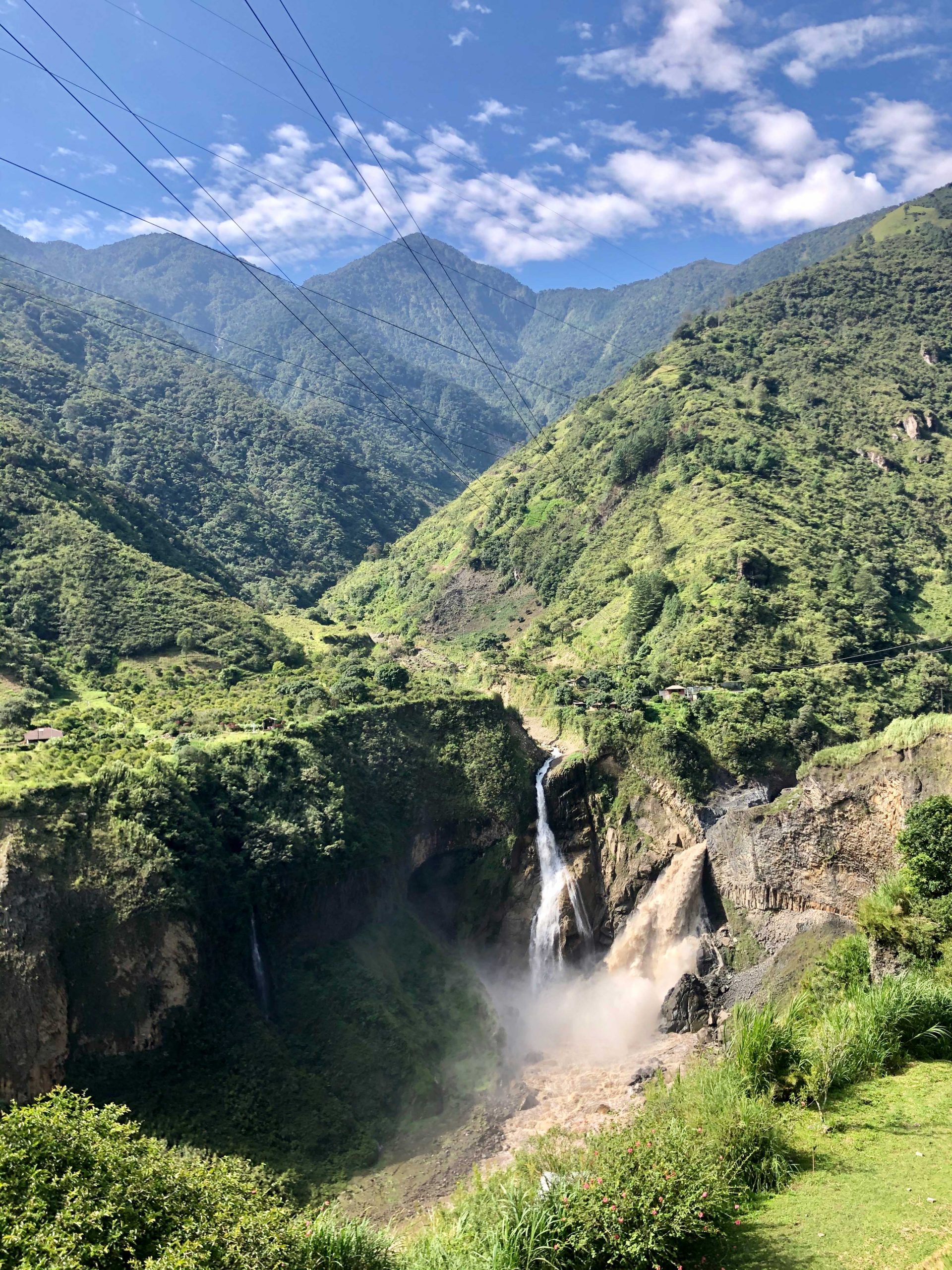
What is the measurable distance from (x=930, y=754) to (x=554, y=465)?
71961mm

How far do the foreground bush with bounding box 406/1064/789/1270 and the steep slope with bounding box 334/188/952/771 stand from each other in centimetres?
3046

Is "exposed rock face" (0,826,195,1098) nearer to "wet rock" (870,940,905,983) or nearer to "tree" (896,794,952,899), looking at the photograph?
"wet rock" (870,940,905,983)

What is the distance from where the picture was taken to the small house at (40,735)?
36.9 meters

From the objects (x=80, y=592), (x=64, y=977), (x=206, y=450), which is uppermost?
(x=206, y=450)

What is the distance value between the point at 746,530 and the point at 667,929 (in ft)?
119

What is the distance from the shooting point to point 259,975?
115 feet

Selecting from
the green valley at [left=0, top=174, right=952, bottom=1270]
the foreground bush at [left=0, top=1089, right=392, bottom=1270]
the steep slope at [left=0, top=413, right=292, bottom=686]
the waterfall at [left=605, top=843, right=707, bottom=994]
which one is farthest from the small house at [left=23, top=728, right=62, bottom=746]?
the waterfall at [left=605, top=843, right=707, bottom=994]

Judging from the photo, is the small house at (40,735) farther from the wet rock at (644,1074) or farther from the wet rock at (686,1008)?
the wet rock at (686,1008)

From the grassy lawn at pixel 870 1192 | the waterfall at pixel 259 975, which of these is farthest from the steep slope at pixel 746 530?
the grassy lawn at pixel 870 1192

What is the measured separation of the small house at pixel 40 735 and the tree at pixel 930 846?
37.1 metres

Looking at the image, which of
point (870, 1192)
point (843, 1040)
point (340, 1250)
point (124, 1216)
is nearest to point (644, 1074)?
point (843, 1040)

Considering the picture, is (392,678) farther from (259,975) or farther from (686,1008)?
(686,1008)

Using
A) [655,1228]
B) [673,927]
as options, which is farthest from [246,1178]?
[673,927]

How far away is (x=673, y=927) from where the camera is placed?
4188 centimetres
